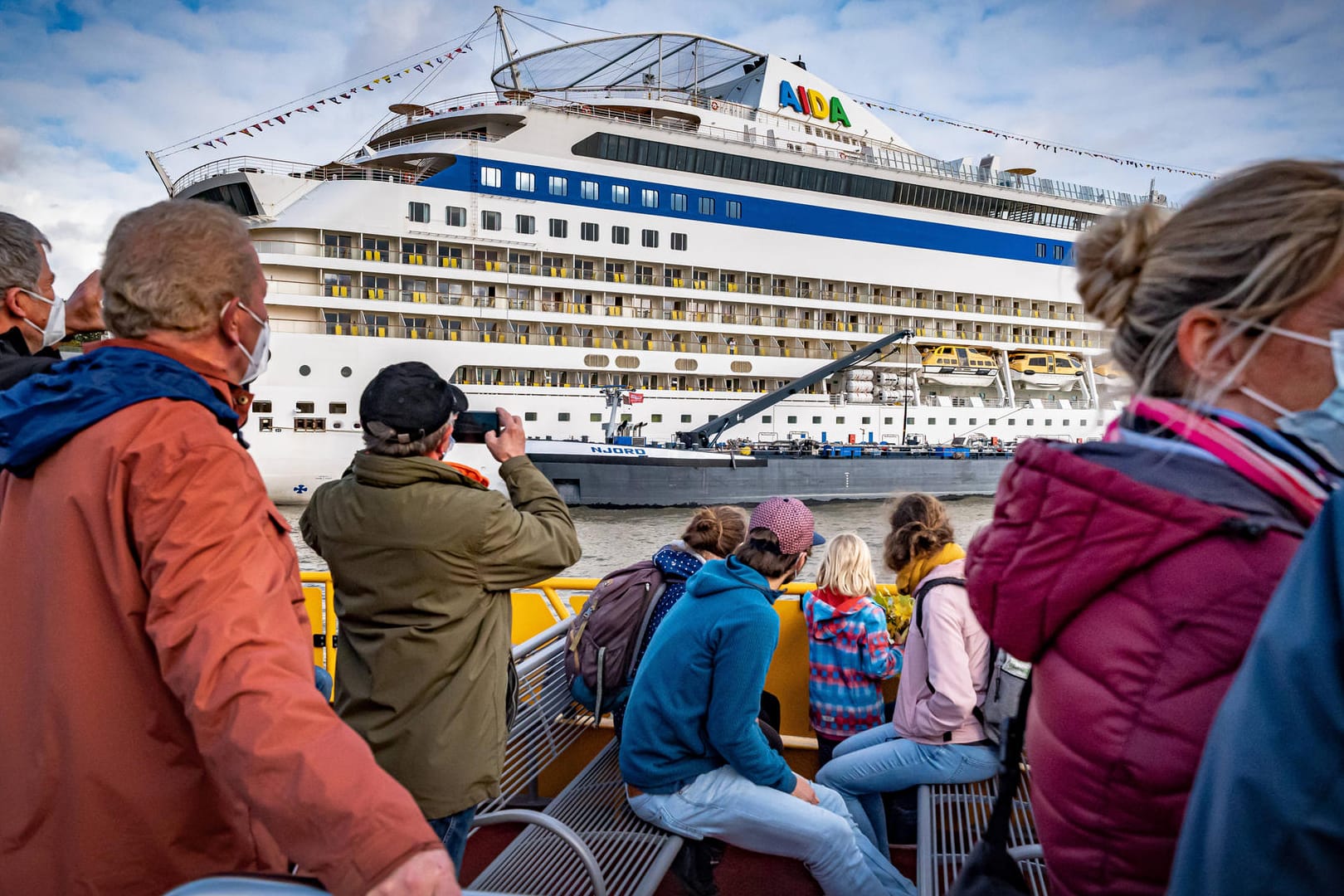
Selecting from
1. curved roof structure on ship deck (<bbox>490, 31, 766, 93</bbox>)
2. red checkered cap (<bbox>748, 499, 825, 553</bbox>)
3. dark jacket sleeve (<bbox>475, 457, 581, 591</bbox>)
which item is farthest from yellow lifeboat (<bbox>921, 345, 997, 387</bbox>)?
dark jacket sleeve (<bbox>475, 457, 581, 591</bbox>)

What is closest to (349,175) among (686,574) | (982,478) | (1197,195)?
(982,478)

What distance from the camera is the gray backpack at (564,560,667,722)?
2.89 meters

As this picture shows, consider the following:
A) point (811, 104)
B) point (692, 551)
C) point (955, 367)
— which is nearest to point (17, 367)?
point (692, 551)

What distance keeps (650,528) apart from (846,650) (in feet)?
45.8

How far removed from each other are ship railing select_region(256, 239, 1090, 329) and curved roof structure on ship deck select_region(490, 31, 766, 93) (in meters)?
8.77

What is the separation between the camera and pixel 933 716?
8.68ft

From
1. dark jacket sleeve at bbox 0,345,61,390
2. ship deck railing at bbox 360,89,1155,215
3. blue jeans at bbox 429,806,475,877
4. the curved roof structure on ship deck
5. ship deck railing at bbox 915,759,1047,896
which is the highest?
the curved roof structure on ship deck

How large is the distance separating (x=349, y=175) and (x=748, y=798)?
24.0m

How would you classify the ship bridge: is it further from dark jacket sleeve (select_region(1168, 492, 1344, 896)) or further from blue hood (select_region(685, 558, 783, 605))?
dark jacket sleeve (select_region(1168, 492, 1344, 896))

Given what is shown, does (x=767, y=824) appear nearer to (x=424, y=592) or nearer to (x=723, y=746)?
(x=723, y=746)

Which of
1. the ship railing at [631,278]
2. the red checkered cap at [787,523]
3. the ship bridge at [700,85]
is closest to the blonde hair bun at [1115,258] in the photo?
the red checkered cap at [787,523]

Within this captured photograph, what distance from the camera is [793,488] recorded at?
69.6ft

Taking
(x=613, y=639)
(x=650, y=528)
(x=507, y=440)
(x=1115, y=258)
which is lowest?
(x=650, y=528)

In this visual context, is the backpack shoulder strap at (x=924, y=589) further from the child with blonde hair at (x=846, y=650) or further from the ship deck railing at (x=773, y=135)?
the ship deck railing at (x=773, y=135)
